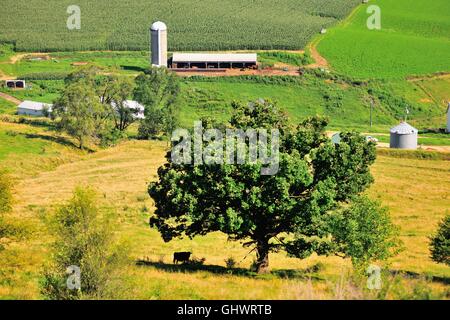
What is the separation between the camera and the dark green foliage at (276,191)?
1273 inches

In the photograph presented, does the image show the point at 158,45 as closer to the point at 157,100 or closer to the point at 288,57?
the point at 288,57

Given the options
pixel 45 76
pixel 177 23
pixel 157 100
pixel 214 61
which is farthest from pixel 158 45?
pixel 157 100

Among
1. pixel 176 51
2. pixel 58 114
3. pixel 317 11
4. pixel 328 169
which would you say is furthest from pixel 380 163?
pixel 317 11

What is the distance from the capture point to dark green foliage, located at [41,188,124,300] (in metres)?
24.9

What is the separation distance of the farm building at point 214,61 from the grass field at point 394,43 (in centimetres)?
1281

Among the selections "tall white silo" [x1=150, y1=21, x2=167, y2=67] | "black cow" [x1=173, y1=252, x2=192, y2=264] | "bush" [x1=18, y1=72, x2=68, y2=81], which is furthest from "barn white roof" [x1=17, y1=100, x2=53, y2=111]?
"black cow" [x1=173, y1=252, x2=192, y2=264]

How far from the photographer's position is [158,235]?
155 ft

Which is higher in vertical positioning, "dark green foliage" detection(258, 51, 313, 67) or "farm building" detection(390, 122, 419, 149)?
"dark green foliage" detection(258, 51, 313, 67)

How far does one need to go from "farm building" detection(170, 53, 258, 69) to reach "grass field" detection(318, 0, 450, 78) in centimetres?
1281

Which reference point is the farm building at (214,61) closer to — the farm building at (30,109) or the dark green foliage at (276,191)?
the farm building at (30,109)

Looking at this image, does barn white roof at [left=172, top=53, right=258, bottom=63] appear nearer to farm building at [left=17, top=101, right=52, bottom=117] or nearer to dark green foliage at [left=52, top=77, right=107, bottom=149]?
farm building at [left=17, top=101, right=52, bottom=117]

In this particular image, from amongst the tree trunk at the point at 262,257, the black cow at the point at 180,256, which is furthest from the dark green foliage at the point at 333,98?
the tree trunk at the point at 262,257

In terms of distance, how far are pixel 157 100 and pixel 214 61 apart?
28502 mm

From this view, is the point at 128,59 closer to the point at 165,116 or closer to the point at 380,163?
the point at 165,116
